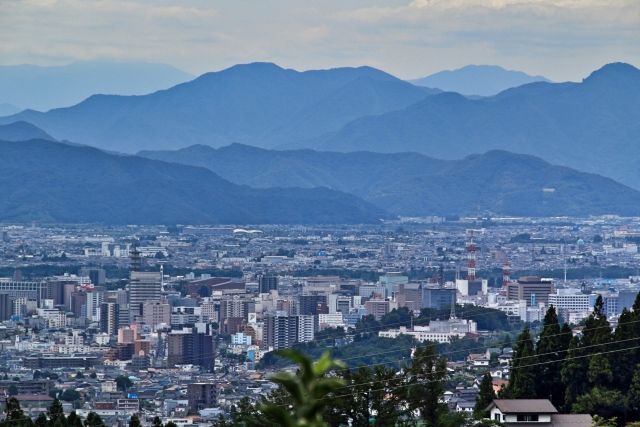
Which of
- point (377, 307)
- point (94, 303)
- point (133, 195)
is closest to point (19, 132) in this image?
point (133, 195)

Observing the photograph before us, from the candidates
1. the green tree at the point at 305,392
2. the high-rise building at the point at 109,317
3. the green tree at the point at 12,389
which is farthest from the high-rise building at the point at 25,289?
the green tree at the point at 305,392

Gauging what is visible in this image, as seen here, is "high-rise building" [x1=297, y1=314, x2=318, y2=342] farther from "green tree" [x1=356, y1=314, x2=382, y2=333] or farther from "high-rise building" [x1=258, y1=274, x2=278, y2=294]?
"high-rise building" [x1=258, y1=274, x2=278, y2=294]

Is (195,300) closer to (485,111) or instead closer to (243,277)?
(243,277)

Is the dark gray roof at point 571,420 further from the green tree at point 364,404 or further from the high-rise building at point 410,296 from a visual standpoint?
the high-rise building at point 410,296

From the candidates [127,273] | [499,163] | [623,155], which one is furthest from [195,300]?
[623,155]

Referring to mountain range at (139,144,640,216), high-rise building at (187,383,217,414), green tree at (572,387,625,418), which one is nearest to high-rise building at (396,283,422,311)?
high-rise building at (187,383,217,414)

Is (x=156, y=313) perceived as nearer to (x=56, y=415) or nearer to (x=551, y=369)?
(x=56, y=415)
